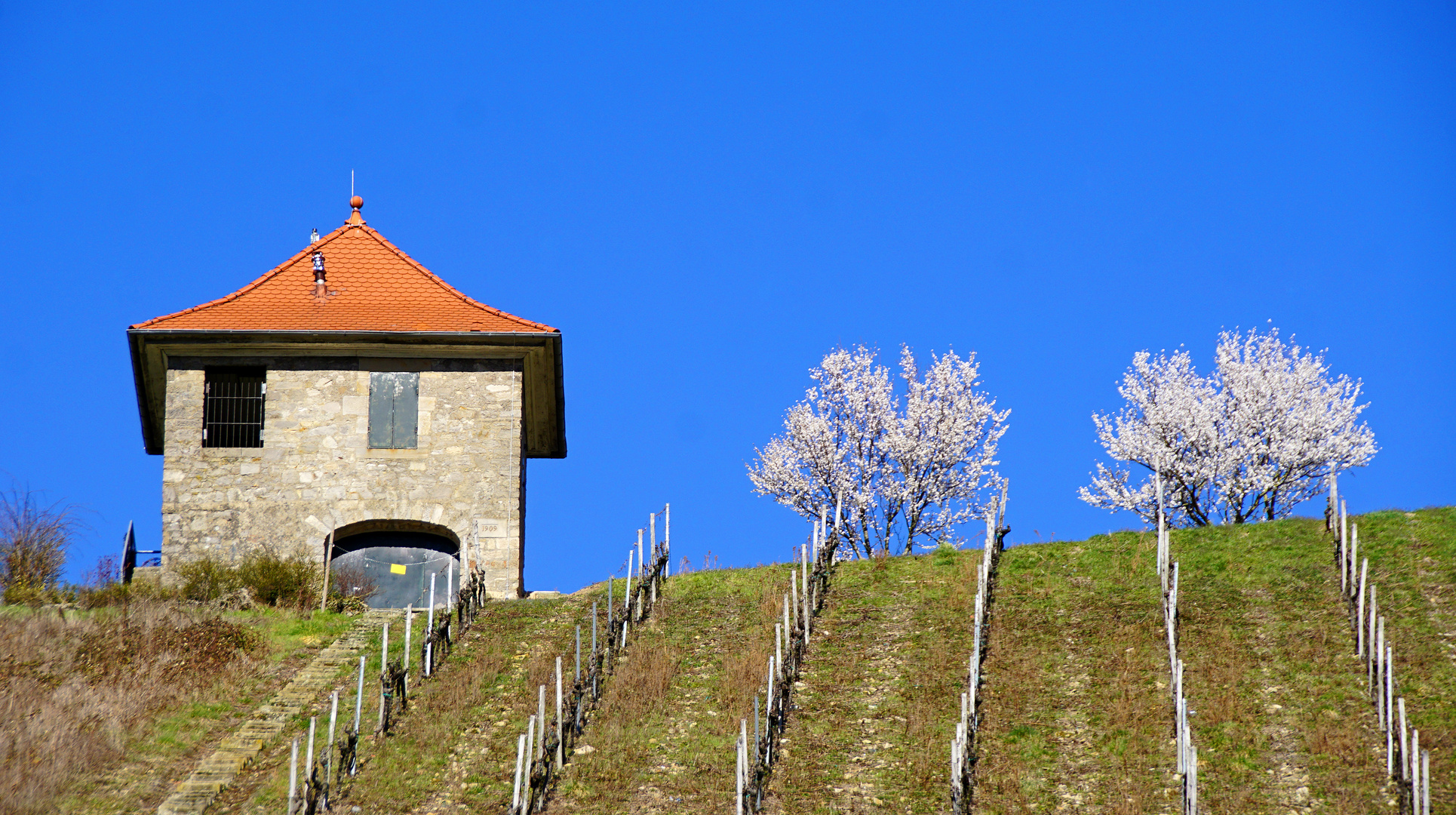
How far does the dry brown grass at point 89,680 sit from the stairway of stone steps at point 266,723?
36.1 inches

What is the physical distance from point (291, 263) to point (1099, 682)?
56.3 feet

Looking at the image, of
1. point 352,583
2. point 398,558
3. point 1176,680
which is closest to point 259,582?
point 352,583

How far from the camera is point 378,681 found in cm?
2048

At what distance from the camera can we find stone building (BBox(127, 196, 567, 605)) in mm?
26641

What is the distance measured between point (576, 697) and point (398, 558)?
918 centimetres

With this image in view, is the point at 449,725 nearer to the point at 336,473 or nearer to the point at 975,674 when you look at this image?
the point at 975,674

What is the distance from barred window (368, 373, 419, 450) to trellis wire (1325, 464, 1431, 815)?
14593 mm

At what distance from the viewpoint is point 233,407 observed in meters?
27.4

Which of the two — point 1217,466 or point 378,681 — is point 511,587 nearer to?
point 378,681

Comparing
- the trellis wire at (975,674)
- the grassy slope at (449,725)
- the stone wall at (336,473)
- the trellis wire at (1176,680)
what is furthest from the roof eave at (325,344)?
the trellis wire at (1176,680)

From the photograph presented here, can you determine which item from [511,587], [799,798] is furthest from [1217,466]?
[799,798]

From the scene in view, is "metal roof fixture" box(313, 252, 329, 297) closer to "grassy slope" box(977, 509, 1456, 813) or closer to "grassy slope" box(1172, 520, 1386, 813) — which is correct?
"grassy slope" box(977, 509, 1456, 813)

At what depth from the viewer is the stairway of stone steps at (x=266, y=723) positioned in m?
16.9

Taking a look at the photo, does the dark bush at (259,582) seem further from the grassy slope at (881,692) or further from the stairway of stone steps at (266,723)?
the grassy slope at (881,692)
